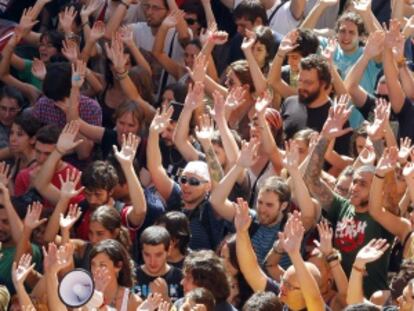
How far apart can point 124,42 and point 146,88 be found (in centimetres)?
48

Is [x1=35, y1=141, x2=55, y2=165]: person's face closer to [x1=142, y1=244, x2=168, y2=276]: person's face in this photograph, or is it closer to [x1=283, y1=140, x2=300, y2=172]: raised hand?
[x1=142, y1=244, x2=168, y2=276]: person's face

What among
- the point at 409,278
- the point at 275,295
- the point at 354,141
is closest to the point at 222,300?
the point at 275,295

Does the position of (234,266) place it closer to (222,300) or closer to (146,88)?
(222,300)

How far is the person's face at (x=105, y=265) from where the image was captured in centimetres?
995

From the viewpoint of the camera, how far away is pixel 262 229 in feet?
35.1

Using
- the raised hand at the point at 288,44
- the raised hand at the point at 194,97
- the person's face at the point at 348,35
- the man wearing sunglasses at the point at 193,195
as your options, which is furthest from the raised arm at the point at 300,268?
the person's face at the point at 348,35

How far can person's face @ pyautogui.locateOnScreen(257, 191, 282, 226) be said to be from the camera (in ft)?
34.9

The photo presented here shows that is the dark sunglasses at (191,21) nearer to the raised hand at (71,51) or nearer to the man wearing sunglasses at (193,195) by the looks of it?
the raised hand at (71,51)

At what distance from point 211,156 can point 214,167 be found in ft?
0.39

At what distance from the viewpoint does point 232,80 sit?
12.3 m

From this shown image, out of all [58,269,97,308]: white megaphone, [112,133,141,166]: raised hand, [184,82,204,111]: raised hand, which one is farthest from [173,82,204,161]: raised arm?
[58,269,97,308]: white megaphone

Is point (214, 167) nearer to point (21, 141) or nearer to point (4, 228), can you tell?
point (4, 228)

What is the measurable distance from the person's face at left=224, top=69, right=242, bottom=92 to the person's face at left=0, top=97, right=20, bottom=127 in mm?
1592

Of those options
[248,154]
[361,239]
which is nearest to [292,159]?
[248,154]
